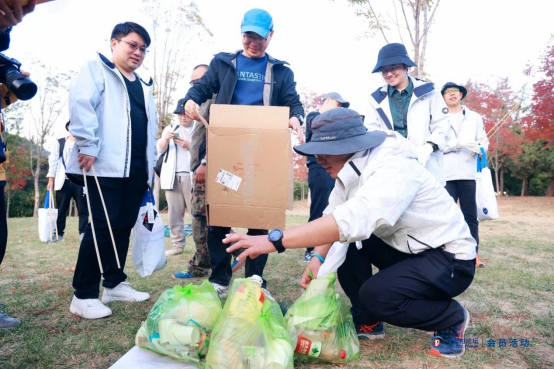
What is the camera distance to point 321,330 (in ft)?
6.07

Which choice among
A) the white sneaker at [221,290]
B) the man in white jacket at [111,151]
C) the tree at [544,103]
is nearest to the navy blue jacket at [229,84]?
the man in white jacket at [111,151]

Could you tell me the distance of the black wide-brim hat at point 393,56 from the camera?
9.90ft

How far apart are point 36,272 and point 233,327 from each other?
3.14 meters

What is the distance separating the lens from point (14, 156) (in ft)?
58.7

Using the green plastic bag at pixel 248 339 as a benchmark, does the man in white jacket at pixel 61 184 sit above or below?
above

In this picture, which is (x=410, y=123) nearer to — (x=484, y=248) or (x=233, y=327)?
(x=233, y=327)

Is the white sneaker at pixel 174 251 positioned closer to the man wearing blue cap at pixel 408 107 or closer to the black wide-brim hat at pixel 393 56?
the man wearing blue cap at pixel 408 107

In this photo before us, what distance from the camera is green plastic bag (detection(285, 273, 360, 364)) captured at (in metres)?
1.84

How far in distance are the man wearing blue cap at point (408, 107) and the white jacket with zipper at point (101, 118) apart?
182 centimetres

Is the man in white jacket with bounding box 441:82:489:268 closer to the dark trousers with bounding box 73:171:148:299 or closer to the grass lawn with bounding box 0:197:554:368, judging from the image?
the grass lawn with bounding box 0:197:554:368

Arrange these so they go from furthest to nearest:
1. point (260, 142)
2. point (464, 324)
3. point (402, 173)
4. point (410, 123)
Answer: point (410, 123) < point (260, 142) < point (464, 324) < point (402, 173)

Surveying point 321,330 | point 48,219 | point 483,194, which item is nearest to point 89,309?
point 321,330

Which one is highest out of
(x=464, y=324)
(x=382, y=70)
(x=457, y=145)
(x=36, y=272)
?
(x=382, y=70)

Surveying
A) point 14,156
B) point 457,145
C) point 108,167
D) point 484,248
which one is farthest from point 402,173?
point 14,156
